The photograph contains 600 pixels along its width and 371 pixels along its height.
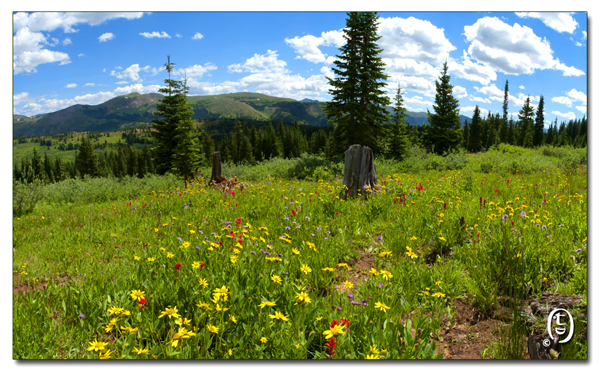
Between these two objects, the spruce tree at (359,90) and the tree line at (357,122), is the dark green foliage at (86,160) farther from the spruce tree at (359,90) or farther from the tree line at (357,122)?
the spruce tree at (359,90)

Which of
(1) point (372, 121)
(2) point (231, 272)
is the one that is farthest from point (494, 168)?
(2) point (231, 272)

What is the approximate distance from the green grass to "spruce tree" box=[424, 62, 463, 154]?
3004 centimetres

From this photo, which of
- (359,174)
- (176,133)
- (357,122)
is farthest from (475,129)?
(359,174)

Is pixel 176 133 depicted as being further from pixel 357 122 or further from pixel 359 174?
pixel 359 174

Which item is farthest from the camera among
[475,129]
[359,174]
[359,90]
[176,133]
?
[475,129]

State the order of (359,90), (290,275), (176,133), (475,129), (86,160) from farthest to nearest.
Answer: (86,160) < (475,129) < (176,133) < (359,90) < (290,275)

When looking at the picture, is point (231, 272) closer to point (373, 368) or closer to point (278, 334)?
point (278, 334)

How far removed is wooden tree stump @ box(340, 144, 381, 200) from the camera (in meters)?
7.59

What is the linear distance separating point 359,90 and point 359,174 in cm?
1486

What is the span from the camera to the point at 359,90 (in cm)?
2088

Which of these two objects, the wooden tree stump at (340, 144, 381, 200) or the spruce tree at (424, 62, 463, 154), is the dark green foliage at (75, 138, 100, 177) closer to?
the spruce tree at (424, 62, 463, 154)

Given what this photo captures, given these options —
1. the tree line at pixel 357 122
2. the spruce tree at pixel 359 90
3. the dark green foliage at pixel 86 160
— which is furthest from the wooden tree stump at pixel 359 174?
the dark green foliage at pixel 86 160

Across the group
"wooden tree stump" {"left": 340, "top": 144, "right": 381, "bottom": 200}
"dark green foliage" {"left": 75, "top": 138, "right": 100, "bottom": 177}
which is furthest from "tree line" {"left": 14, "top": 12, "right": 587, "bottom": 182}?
"dark green foliage" {"left": 75, "top": 138, "right": 100, "bottom": 177}
